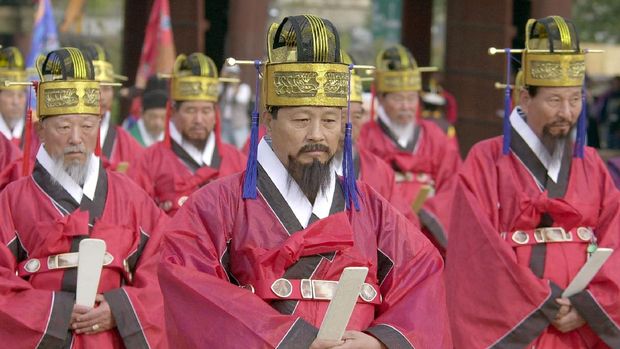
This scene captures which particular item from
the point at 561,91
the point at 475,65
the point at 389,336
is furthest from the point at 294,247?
the point at 475,65

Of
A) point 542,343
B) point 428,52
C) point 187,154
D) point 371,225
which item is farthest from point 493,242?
point 428,52

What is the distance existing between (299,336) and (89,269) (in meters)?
1.41

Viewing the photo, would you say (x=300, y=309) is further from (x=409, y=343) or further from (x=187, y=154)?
(x=187, y=154)

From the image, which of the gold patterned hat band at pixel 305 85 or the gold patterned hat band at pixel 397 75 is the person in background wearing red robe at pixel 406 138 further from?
the gold patterned hat band at pixel 305 85

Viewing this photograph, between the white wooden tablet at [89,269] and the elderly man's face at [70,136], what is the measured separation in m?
0.63

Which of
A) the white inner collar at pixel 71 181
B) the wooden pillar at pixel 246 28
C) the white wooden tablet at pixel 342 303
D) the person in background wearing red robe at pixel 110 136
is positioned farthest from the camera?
the wooden pillar at pixel 246 28

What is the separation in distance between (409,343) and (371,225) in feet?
1.54

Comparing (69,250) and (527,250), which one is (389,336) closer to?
(69,250)

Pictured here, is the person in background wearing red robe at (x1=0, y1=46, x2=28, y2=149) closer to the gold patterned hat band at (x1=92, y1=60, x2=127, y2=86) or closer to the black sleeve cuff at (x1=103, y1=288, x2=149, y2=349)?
the gold patterned hat band at (x1=92, y1=60, x2=127, y2=86)

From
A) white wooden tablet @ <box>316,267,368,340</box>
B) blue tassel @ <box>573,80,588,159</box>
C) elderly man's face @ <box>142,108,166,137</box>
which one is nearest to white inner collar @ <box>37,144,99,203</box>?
white wooden tablet @ <box>316,267,368,340</box>

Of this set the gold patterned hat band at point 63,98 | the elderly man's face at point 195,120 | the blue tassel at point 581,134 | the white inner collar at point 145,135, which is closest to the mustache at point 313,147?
the gold patterned hat band at point 63,98

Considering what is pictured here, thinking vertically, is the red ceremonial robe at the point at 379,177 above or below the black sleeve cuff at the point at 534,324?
above

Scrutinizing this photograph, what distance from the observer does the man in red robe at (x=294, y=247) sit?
543 centimetres

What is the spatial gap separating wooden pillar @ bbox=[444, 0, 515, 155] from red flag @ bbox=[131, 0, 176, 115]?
2.82m
